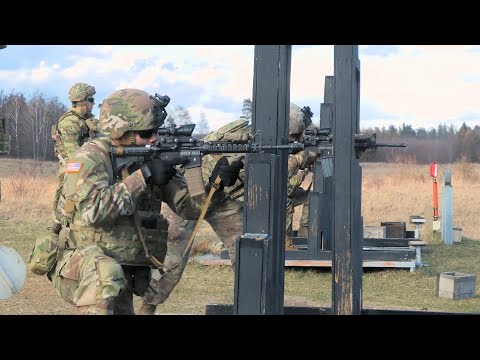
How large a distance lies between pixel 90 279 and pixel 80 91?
19.0 ft

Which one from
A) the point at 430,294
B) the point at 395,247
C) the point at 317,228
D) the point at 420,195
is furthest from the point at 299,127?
the point at 420,195

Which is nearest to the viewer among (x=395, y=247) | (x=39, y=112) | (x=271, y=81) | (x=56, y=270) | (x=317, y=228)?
(x=271, y=81)

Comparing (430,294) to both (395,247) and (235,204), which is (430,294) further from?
(235,204)

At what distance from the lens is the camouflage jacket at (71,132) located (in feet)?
32.3

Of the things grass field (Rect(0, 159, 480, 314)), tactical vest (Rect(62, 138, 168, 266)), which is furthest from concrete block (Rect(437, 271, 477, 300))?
tactical vest (Rect(62, 138, 168, 266))

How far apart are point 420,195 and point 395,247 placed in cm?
1221

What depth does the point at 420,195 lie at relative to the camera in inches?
891

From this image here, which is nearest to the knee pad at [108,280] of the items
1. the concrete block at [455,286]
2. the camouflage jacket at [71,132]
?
the concrete block at [455,286]

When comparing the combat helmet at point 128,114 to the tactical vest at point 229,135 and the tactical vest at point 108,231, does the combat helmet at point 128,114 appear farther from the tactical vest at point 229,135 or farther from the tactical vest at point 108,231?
the tactical vest at point 229,135

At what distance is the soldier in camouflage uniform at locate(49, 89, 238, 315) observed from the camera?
4605 millimetres

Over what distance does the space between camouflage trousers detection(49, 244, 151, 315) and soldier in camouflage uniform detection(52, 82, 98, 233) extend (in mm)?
5020

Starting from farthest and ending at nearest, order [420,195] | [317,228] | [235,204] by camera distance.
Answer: [420,195] < [317,228] < [235,204]

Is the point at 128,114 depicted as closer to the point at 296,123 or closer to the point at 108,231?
the point at 108,231

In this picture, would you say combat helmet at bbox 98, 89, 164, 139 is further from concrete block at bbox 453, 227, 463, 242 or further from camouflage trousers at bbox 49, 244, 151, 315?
concrete block at bbox 453, 227, 463, 242
